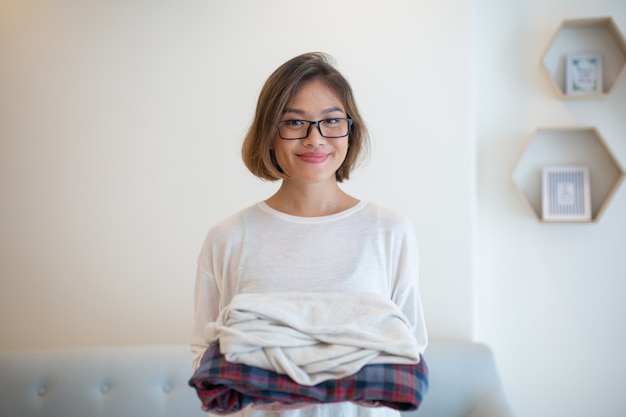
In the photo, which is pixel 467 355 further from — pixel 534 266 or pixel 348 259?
pixel 348 259

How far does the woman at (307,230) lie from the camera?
1160 mm

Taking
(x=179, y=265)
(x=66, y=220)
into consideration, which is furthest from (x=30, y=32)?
(x=179, y=265)

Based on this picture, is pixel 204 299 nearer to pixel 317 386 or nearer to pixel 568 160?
pixel 317 386

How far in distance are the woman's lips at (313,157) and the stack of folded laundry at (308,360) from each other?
28cm

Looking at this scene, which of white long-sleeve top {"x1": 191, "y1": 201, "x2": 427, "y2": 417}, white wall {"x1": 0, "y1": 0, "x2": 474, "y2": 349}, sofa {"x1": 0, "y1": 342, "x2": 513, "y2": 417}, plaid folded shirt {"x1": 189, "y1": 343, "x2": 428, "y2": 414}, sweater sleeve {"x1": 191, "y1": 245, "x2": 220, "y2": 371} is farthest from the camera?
white wall {"x1": 0, "y1": 0, "x2": 474, "y2": 349}

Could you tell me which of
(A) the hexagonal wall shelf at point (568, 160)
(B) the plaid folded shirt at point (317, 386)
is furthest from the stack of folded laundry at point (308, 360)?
(A) the hexagonal wall shelf at point (568, 160)

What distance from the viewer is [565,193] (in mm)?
2451

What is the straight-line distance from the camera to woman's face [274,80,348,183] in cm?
118

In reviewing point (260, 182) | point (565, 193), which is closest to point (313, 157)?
point (260, 182)

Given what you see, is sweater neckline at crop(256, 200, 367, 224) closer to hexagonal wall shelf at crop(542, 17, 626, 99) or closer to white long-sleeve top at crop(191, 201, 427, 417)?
white long-sleeve top at crop(191, 201, 427, 417)

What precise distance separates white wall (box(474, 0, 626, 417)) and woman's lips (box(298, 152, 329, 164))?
1507mm

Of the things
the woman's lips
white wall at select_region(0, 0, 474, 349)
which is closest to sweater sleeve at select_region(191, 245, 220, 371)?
the woman's lips

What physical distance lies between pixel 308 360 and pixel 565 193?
1788 mm

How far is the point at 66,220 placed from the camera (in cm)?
258
